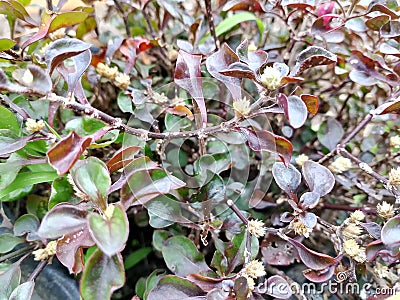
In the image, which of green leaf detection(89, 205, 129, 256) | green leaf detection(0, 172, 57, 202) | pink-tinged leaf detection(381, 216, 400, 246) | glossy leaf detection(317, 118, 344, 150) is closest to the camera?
green leaf detection(89, 205, 129, 256)

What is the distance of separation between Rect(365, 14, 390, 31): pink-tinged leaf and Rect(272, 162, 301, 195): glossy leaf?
251 mm

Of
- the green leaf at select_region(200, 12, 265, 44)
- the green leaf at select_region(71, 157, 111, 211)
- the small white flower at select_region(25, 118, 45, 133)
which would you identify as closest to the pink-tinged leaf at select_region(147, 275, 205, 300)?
the green leaf at select_region(71, 157, 111, 211)

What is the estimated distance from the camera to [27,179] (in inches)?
22.7

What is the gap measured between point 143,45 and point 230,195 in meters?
0.28

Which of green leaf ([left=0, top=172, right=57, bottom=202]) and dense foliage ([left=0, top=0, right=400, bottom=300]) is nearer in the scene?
dense foliage ([left=0, top=0, right=400, bottom=300])

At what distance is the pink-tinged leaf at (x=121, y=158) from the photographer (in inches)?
18.4

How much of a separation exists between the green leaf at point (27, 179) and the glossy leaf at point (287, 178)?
0.30 metres

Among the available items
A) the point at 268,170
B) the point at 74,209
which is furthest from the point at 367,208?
the point at 74,209

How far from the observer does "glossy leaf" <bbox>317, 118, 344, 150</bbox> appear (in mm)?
694

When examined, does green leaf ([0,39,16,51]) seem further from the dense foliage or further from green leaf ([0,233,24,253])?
green leaf ([0,233,24,253])

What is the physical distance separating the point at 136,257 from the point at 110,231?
417 millimetres

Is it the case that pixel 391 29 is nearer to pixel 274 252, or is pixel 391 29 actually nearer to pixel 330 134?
pixel 330 134

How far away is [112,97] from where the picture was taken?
0.82 metres

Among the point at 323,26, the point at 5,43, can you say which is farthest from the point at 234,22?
the point at 5,43
